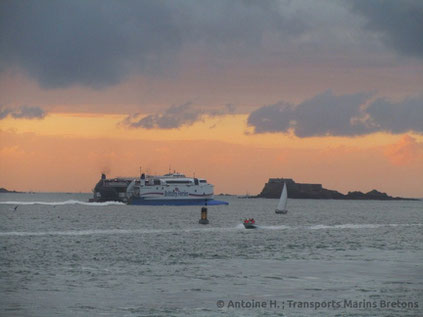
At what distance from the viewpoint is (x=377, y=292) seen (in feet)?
127

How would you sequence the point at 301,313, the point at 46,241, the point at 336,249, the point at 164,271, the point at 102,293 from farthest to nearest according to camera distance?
A: the point at 46,241, the point at 336,249, the point at 164,271, the point at 102,293, the point at 301,313

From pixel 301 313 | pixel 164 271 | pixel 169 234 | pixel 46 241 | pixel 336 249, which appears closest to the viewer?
pixel 301 313

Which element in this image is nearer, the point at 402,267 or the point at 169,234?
the point at 402,267

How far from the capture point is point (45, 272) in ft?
156

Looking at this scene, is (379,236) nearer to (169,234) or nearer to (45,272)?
(169,234)

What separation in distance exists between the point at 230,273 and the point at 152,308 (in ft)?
49.5

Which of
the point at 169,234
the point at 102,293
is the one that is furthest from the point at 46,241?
the point at 102,293

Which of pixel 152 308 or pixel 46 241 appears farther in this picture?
pixel 46 241

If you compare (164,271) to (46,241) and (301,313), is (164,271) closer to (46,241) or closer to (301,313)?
(301,313)

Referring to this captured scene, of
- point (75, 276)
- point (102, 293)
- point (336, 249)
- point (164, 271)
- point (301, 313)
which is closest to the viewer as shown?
point (301, 313)

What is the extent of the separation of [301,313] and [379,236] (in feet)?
195

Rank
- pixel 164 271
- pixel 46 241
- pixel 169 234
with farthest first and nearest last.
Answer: pixel 169 234
pixel 46 241
pixel 164 271

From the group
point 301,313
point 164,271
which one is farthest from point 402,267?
point 301,313

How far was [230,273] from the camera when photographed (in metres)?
47.9
